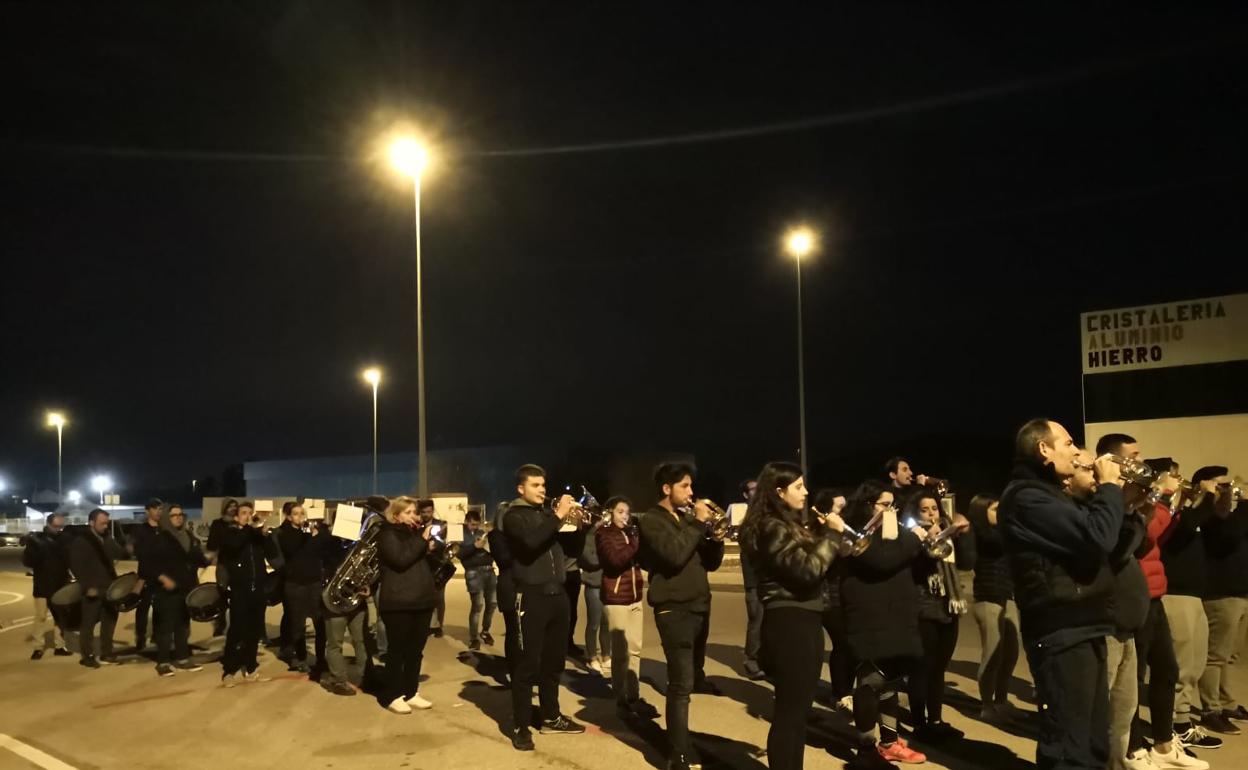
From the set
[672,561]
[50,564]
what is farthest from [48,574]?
[672,561]

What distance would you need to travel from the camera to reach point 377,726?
8.42m

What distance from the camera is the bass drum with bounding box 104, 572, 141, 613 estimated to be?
12.1 metres

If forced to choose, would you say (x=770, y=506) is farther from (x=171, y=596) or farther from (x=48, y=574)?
(x=48, y=574)

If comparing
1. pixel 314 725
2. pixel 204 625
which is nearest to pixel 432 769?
pixel 314 725

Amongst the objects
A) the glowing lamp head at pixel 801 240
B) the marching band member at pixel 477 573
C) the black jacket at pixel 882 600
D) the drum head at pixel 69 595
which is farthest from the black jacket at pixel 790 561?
the glowing lamp head at pixel 801 240

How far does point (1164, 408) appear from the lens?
1930 cm

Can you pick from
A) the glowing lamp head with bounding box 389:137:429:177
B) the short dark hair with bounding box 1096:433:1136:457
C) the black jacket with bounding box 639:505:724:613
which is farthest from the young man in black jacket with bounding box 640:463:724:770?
the glowing lamp head with bounding box 389:137:429:177

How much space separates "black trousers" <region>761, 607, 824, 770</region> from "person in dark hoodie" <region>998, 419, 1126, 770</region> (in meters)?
1.10

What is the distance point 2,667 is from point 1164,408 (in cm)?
1914

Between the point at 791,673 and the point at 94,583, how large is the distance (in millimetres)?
9944

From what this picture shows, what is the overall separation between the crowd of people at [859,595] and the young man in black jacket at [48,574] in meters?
1.49

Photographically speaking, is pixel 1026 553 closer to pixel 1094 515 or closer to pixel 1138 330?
pixel 1094 515

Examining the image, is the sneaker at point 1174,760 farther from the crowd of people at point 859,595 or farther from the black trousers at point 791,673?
the black trousers at point 791,673

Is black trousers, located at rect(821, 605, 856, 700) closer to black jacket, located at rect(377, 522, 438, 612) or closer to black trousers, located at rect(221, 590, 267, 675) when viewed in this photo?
black jacket, located at rect(377, 522, 438, 612)
